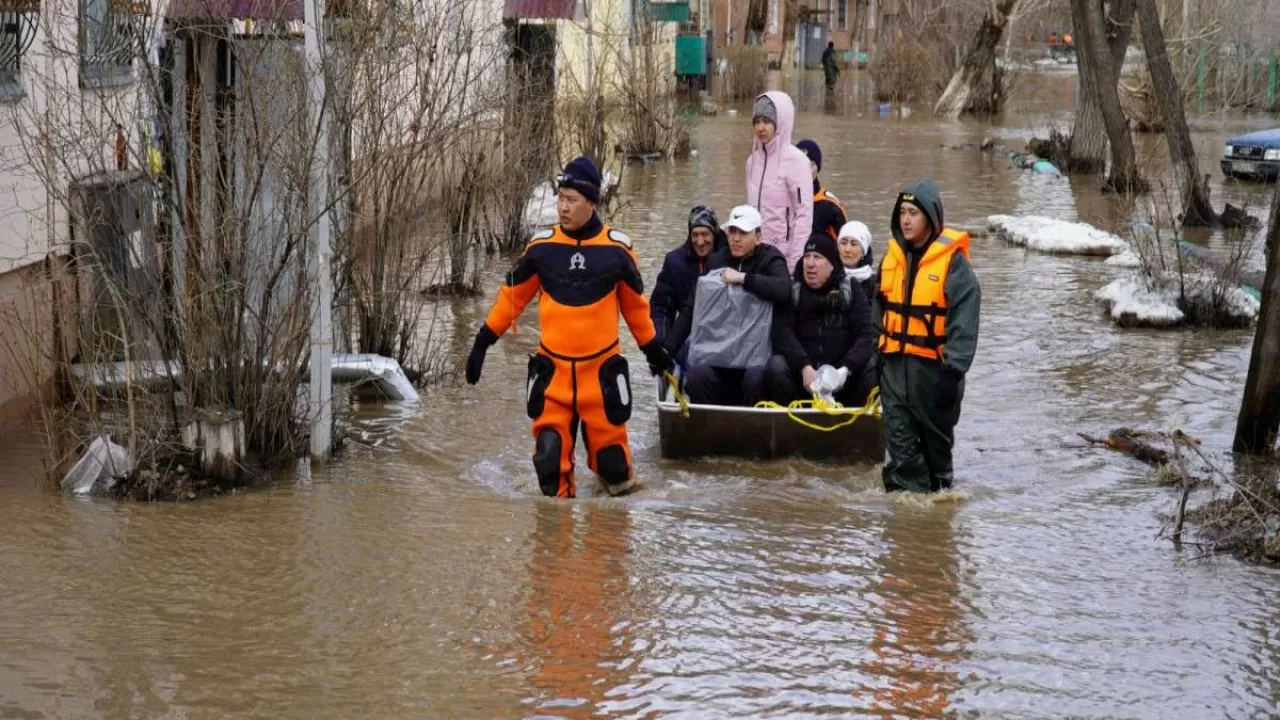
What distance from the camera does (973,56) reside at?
42.0 meters

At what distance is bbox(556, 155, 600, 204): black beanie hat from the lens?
26.4 feet

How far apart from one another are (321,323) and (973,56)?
35312 millimetres

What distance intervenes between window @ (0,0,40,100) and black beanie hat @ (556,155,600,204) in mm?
3089

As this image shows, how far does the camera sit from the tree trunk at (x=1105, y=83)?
23.8 m

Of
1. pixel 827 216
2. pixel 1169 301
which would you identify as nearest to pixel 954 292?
pixel 827 216

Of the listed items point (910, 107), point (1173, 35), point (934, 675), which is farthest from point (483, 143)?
point (910, 107)

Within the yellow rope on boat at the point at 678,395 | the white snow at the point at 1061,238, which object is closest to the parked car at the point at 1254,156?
Answer: the white snow at the point at 1061,238

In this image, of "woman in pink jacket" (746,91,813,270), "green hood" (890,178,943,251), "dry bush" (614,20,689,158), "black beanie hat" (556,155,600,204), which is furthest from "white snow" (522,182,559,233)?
"green hood" (890,178,943,251)

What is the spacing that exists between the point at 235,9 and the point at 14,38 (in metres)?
1.51

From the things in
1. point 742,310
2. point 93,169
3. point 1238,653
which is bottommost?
point 1238,653

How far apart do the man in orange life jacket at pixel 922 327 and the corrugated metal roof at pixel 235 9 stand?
3.25 m

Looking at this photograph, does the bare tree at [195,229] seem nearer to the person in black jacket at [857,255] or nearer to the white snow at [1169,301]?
the person in black jacket at [857,255]

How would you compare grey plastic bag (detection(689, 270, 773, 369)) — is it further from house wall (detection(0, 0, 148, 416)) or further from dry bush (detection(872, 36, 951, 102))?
dry bush (detection(872, 36, 951, 102))

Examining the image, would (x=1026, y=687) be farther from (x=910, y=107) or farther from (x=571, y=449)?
(x=910, y=107)
